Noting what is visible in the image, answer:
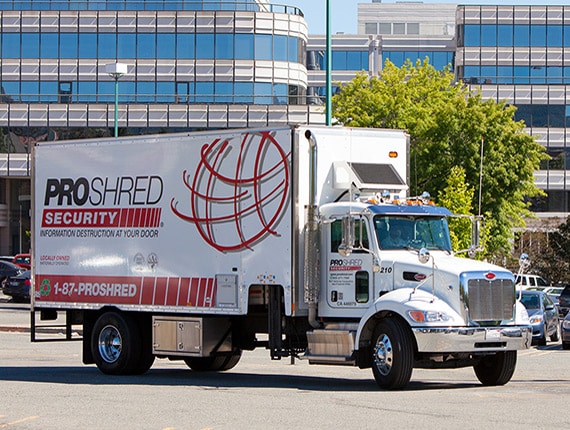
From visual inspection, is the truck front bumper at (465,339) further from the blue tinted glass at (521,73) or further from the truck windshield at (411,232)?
the blue tinted glass at (521,73)

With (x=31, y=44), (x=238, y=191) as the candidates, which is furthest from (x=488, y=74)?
(x=238, y=191)

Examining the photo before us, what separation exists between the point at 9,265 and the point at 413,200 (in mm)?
41069

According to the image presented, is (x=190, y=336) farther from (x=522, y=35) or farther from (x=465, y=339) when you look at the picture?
(x=522, y=35)

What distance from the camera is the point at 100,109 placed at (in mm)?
76438

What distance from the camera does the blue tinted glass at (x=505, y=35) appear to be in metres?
90.4

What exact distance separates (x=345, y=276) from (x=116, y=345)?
4.38 meters

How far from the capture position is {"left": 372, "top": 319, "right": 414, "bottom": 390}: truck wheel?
1736cm

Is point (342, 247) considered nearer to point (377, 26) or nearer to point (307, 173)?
point (307, 173)

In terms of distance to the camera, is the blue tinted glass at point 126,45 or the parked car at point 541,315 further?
the blue tinted glass at point 126,45

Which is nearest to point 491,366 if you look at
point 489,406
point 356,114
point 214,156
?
point 489,406

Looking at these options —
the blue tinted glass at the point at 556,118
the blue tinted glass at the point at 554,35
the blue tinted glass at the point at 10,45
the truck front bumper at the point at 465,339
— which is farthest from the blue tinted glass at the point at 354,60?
the truck front bumper at the point at 465,339

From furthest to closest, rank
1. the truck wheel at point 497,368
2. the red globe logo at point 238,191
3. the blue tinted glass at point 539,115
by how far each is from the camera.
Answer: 1. the blue tinted glass at point 539,115
2. the red globe logo at point 238,191
3. the truck wheel at point 497,368

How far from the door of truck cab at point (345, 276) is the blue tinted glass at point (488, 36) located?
73.9 meters

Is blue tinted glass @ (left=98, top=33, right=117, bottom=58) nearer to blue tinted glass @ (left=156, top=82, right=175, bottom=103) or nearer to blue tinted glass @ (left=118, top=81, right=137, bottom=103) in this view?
blue tinted glass @ (left=118, top=81, right=137, bottom=103)
